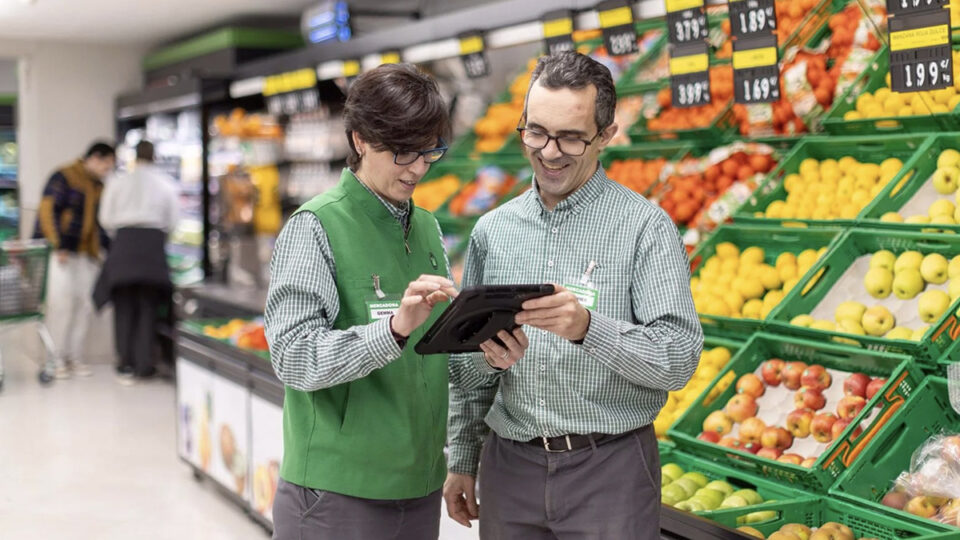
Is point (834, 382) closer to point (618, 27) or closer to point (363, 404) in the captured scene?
point (363, 404)

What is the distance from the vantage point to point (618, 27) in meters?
4.43

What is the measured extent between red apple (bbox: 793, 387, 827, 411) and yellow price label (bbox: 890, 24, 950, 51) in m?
1.02

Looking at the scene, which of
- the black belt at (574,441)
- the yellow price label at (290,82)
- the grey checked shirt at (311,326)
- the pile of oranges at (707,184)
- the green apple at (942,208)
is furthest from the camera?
the yellow price label at (290,82)

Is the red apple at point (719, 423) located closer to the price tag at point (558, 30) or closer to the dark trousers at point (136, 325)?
the price tag at point (558, 30)

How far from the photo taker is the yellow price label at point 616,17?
438cm

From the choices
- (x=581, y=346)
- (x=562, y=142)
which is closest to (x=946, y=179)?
(x=562, y=142)

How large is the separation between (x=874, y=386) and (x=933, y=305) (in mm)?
295

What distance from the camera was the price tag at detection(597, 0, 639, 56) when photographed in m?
4.39

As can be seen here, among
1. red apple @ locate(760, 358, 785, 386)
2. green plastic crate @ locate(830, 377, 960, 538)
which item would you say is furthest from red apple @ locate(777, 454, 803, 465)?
red apple @ locate(760, 358, 785, 386)

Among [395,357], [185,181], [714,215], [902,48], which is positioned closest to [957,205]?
[902,48]

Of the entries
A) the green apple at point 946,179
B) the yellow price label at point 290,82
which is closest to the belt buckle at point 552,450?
the green apple at point 946,179

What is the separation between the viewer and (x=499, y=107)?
6035mm

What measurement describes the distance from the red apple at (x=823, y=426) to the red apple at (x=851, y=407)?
Result: 0.03 meters

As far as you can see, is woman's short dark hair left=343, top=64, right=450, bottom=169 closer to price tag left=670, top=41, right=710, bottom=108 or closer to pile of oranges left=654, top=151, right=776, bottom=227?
price tag left=670, top=41, right=710, bottom=108
